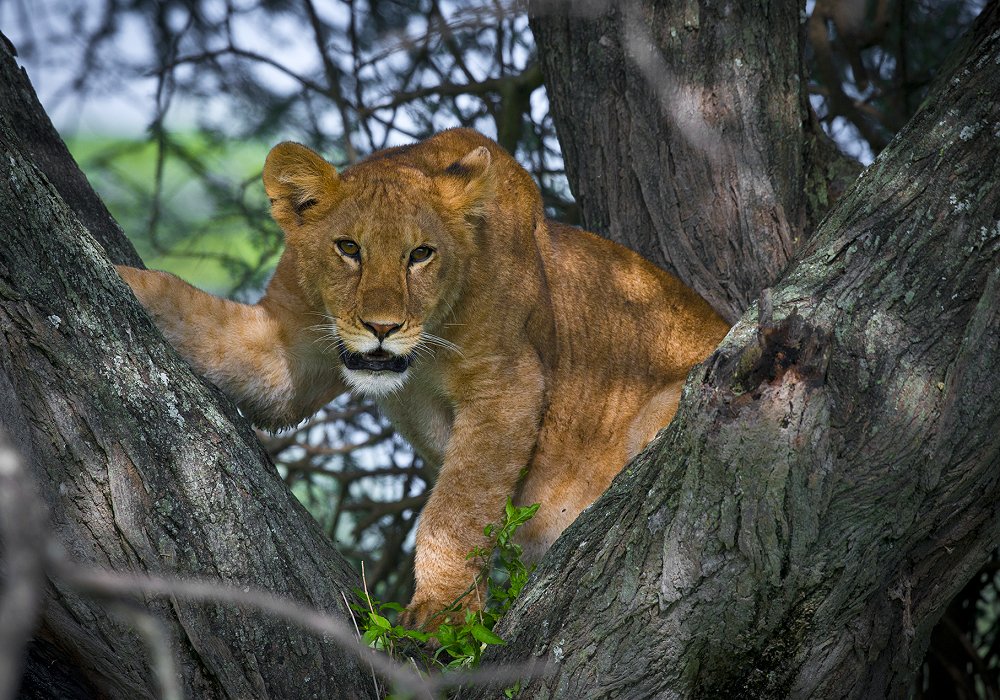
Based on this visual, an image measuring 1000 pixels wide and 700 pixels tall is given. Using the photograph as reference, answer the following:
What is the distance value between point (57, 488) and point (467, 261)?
1.85 meters

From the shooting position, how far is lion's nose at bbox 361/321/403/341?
3.51 meters

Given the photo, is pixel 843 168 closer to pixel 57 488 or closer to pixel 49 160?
pixel 49 160

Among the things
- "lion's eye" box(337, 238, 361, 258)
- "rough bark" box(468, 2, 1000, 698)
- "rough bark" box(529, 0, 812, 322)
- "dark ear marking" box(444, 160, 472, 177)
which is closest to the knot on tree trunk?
"rough bark" box(468, 2, 1000, 698)

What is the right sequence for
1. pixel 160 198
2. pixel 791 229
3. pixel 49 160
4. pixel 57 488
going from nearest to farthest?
pixel 57 488 < pixel 49 160 < pixel 791 229 < pixel 160 198

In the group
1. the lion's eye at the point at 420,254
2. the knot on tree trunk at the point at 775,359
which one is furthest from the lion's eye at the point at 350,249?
the knot on tree trunk at the point at 775,359

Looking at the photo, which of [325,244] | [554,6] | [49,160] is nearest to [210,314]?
[325,244]

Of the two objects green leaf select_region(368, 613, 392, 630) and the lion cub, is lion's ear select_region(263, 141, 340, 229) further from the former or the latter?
green leaf select_region(368, 613, 392, 630)

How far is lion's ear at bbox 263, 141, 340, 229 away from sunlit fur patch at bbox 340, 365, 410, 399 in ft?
1.91

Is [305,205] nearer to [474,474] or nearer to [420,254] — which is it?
[420,254]

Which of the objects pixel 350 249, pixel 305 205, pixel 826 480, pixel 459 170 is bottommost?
pixel 826 480

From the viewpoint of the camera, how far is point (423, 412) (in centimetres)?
411

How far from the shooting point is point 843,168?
4.57 meters

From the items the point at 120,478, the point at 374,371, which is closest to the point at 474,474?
the point at 374,371

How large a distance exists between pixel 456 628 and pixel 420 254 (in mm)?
1283
